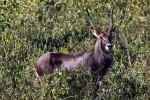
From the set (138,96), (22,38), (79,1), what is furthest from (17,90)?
(79,1)

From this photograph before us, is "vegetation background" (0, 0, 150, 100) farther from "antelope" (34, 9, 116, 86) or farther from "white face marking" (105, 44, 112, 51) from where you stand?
"white face marking" (105, 44, 112, 51)

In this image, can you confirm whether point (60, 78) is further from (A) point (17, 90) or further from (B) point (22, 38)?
(B) point (22, 38)

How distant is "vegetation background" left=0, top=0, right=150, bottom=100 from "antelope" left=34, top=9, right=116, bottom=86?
0.17 meters

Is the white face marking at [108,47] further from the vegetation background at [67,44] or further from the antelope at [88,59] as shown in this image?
the vegetation background at [67,44]

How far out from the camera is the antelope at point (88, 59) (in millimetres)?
10500

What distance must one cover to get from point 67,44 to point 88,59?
61.7 inches

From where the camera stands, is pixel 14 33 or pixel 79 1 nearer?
pixel 14 33

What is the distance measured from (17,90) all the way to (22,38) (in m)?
3.40

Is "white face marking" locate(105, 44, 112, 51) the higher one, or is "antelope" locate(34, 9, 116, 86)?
"white face marking" locate(105, 44, 112, 51)

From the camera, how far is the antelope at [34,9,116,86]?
10.5 meters

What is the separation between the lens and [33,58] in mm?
11078

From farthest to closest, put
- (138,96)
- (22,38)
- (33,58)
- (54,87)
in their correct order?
(22,38) < (33,58) < (138,96) < (54,87)

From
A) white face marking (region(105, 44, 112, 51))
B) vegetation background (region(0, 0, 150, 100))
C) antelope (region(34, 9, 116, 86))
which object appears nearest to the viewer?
vegetation background (region(0, 0, 150, 100))

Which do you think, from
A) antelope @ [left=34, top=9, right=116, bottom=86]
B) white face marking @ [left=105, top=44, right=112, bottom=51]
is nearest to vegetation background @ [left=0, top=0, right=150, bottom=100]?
antelope @ [left=34, top=9, right=116, bottom=86]
